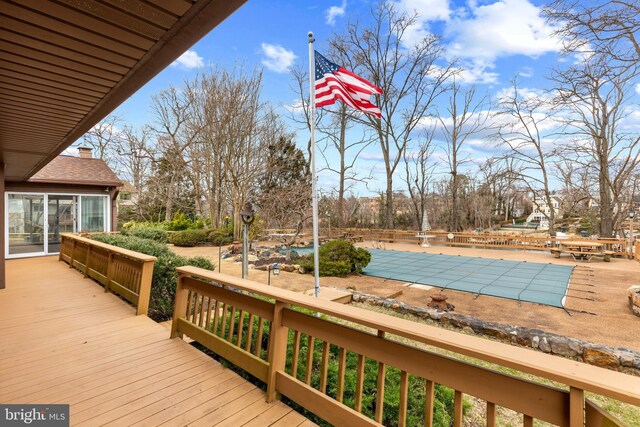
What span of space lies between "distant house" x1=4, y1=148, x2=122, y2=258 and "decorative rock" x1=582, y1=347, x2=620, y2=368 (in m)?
12.8

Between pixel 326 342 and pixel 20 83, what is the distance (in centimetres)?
288

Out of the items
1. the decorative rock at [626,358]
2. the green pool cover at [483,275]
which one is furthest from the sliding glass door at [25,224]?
the decorative rock at [626,358]

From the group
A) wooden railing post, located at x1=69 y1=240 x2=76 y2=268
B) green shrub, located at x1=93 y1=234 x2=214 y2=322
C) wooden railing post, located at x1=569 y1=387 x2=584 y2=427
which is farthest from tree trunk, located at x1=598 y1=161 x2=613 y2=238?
wooden railing post, located at x1=69 y1=240 x2=76 y2=268

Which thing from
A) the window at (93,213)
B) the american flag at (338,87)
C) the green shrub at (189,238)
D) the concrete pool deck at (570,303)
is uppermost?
the american flag at (338,87)

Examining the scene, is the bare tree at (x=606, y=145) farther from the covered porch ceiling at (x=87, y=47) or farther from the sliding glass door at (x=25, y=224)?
the sliding glass door at (x=25, y=224)

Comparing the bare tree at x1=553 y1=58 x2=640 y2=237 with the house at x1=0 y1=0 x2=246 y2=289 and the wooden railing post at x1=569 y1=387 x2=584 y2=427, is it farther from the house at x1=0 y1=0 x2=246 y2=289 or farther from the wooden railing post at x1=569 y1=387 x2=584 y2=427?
the house at x1=0 y1=0 x2=246 y2=289

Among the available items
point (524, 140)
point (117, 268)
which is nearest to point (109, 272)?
point (117, 268)

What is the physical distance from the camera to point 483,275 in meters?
9.05

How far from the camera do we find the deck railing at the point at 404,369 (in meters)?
1.11

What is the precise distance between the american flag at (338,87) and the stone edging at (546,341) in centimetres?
371

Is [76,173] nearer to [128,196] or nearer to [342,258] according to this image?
[342,258]

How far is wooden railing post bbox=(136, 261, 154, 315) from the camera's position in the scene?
4.00m

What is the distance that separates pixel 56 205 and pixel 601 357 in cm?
1373

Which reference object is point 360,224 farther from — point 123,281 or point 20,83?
point 20,83
